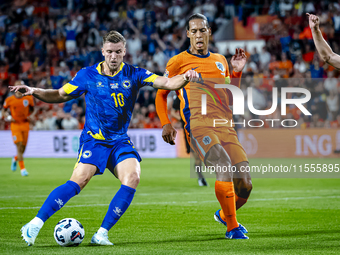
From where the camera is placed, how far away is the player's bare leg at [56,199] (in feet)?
16.8

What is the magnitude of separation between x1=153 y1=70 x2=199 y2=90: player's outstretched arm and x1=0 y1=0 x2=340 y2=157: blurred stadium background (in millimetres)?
13852

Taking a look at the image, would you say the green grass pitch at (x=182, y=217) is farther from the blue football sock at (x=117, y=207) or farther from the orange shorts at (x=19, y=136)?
the orange shorts at (x=19, y=136)

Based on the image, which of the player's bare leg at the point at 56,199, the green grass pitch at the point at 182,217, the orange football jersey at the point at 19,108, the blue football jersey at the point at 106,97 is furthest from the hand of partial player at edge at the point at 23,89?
the orange football jersey at the point at 19,108

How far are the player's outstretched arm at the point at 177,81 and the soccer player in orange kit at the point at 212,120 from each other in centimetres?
66

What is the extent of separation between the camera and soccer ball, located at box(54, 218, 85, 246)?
17.3 feet

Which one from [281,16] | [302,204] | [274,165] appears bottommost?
[274,165]

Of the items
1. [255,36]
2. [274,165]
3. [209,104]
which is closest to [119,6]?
[255,36]

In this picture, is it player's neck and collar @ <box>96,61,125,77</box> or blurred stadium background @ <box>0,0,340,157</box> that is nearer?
player's neck and collar @ <box>96,61,125,77</box>

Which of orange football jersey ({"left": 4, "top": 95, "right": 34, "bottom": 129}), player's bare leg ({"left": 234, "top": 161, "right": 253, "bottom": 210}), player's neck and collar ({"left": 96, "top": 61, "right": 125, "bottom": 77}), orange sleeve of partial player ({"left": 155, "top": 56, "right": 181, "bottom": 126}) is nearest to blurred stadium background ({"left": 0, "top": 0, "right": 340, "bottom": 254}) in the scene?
player's bare leg ({"left": 234, "top": 161, "right": 253, "bottom": 210})

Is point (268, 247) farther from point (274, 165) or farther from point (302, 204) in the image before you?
point (274, 165)

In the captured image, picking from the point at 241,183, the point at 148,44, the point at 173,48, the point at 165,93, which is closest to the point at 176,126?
the point at 173,48

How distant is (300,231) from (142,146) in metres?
15.2

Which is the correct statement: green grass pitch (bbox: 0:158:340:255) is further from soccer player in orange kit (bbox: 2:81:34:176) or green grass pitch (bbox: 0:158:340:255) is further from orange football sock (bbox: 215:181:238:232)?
soccer player in orange kit (bbox: 2:81:34:176)

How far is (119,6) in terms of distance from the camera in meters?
26.9
